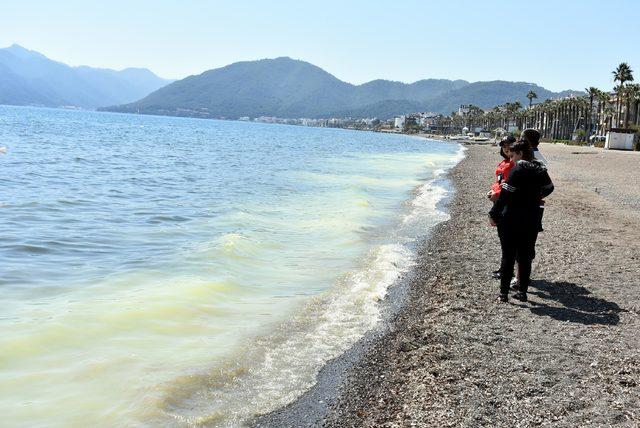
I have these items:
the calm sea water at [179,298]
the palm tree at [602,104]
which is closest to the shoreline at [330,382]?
the calm sea water at [179,298]

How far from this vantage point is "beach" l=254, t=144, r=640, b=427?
455 cm

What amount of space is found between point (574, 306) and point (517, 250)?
96 centimetres

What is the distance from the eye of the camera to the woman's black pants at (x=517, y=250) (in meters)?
7.48

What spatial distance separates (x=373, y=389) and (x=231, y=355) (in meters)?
1.77

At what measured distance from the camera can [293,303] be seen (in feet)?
27.2

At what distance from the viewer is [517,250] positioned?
7.63 metres

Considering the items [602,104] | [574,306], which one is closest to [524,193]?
[574,306]

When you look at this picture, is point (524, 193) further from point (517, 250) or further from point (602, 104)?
point (602, 104)

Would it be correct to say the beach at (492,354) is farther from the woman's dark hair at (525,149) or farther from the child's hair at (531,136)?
the child's hair at (531,136)

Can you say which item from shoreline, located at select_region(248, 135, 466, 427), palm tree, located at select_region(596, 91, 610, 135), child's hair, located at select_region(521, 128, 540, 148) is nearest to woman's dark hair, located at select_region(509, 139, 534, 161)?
child's hair, located at select_region(521, 128, 540, 148)

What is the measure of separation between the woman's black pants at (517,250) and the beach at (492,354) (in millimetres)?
309

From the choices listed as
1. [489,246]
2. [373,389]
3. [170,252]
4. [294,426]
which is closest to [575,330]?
[373,389]

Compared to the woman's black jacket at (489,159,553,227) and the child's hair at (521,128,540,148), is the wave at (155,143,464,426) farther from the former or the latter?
the child's hair at (521,128,540,148)

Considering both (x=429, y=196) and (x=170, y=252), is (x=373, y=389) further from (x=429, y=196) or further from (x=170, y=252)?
(x=429, y=196)
